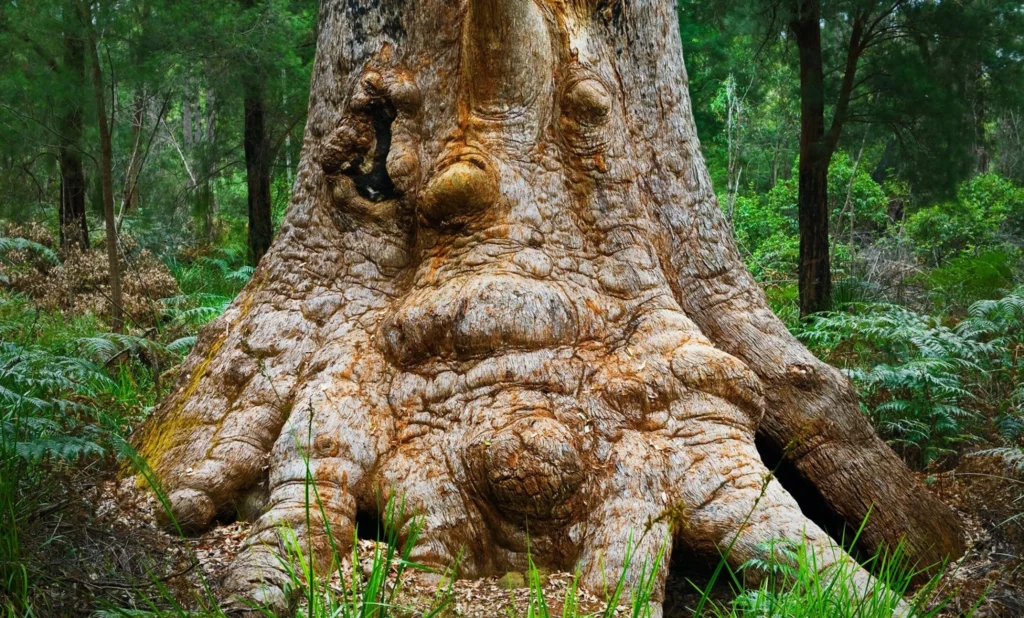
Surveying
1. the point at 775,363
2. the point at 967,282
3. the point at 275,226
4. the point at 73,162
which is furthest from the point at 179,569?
the point at 275,226

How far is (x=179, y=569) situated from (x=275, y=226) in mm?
12637

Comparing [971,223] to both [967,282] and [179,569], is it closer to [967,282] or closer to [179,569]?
[967,282]

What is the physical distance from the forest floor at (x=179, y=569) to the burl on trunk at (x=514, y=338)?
16 cm

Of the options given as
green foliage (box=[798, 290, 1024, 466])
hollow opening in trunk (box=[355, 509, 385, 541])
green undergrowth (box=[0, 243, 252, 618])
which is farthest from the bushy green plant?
hollow opening in trunk (box=[355, 509, 385, 541])

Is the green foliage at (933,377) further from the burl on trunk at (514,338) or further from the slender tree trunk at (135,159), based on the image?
the slender tree trunk at (135,159)

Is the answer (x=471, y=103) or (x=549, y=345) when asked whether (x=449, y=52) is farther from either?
(x=549, y=345)

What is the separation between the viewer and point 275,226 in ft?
49.0

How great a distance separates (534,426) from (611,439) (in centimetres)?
38

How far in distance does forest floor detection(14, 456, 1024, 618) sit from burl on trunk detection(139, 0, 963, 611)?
16 cm

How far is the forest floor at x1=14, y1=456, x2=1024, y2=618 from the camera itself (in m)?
2.41

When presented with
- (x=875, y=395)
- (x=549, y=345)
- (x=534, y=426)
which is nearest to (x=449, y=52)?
(x=549, y=345)

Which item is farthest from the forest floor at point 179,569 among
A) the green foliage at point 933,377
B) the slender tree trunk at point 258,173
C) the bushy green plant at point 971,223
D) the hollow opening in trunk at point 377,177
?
the bushy green plant at point 971,223

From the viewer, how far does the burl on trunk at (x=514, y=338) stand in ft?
11.1

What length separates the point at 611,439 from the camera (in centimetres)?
351
